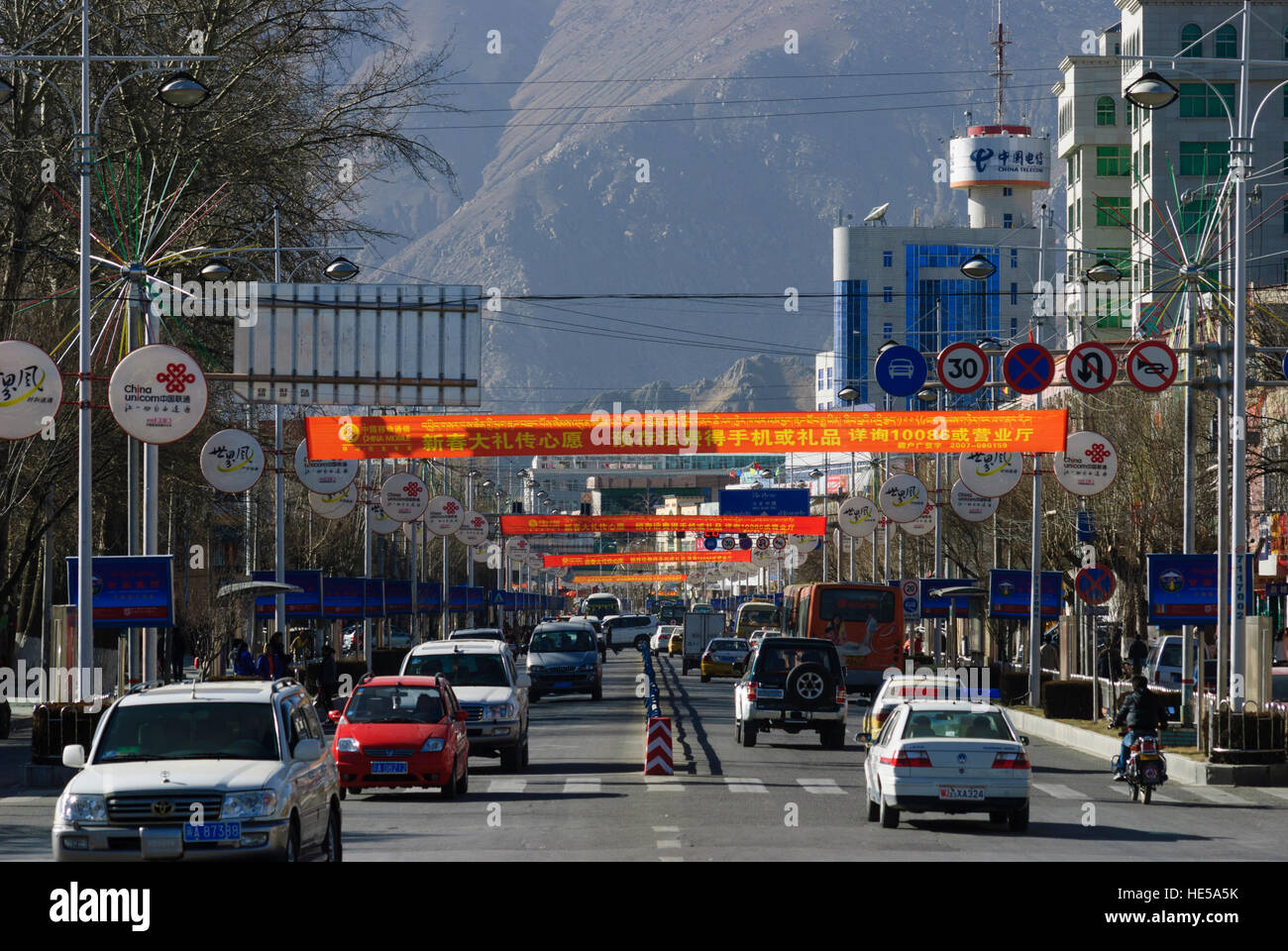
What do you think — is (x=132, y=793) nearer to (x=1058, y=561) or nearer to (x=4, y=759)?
(x=4, y=759)

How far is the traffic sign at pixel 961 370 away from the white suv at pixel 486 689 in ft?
32.1

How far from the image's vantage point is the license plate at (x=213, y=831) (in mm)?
14555

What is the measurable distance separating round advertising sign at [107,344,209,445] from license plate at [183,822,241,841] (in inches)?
498

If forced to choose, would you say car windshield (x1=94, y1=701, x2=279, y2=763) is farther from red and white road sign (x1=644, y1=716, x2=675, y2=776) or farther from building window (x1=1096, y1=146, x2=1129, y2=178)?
building window (x1=1096, y1=146, x2=1129, y2=178)

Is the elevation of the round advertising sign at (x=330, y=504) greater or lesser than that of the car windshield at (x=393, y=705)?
greater

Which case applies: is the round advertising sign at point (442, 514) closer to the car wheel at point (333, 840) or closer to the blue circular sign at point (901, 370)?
the blue circular sign at point (901, 370)

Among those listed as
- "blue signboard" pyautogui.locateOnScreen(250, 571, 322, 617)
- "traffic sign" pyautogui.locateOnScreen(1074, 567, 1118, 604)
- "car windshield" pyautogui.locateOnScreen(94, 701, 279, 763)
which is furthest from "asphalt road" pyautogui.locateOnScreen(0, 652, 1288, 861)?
"blue signboard" pyautogui.locateOnScreen(250, 571, 322, 617)

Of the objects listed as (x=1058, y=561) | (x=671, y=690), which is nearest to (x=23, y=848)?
(x=671, y=690)

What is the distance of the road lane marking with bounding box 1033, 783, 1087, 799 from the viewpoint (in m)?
26.1

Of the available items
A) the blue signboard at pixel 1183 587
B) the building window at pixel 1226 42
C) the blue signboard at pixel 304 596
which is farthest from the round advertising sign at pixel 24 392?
the building window at pixel 1226 42

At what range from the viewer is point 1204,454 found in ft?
177

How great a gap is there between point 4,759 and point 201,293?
36.5ft

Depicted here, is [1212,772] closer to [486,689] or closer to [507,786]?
[507,786]

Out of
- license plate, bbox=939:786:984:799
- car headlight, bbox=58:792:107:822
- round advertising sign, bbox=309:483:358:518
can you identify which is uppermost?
Result: round advertising sign, bbox=309:483:358:518
